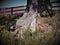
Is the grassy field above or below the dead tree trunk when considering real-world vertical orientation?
below

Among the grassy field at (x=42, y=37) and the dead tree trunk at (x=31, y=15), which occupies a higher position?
the dead tree trunk at (x=31, y=15)

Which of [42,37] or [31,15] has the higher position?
[31,15]

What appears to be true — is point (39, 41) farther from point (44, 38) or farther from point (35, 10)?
point (35, 10)

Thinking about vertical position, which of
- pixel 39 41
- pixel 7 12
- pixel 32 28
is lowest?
pixel 39 41

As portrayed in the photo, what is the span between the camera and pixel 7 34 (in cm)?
205

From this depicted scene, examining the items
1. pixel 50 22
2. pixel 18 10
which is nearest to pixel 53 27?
pixel 50 22

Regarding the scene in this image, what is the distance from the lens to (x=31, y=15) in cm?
200

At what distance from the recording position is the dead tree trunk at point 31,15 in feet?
6.51

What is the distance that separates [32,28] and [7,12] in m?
0.34

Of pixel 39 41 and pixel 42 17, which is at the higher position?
pixel 42 17

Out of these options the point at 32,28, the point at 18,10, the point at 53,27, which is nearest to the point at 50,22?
the point at 53,27

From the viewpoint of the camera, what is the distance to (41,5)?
2012 mm

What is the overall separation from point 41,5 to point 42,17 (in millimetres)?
129

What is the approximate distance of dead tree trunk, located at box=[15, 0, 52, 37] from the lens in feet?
6.51
